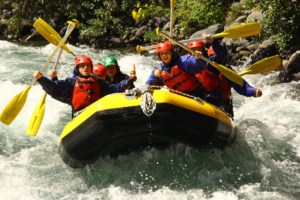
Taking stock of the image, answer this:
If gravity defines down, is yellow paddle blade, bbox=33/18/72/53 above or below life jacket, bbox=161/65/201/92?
above

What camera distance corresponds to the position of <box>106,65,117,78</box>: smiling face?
611 centimetres

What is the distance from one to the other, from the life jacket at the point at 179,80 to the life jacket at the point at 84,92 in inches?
32.0

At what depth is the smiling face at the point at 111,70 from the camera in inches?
241

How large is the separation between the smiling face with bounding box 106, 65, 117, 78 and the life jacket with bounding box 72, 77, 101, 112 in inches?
31.6

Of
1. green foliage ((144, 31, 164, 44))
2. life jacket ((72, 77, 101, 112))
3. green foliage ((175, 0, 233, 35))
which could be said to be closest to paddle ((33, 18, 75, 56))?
life jacket ((72, 77, 101, 112))

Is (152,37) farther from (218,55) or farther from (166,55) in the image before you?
(166,55)

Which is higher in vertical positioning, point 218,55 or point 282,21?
point 218,55

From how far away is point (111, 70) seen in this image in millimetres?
6129

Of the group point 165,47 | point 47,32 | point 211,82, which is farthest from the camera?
point 47,32

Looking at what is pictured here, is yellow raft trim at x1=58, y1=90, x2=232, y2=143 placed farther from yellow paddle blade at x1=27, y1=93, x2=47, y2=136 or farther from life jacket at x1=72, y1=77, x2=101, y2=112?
yellow paddle blade at x1=27, y1=93, x2=47, y2=136

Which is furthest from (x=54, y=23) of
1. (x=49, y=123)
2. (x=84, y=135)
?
(x=84, y=135)

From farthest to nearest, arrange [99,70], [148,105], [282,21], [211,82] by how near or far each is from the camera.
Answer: [282,21] → [99,70] → [211,82] → [148,105]

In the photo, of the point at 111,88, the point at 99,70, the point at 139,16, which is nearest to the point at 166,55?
the point at 111,88

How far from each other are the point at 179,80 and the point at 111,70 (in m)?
1.19
